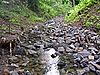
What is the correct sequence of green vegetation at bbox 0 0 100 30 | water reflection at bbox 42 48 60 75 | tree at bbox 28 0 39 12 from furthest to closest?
tree at bbox 28 0 39 12
green vegetation at bbox 0 0 100 30
water reflection at bbox 42 48 60 75

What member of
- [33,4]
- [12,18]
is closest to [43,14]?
[33,4]

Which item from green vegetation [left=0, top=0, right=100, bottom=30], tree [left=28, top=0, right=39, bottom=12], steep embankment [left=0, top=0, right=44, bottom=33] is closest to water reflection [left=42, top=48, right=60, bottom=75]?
steep embankment [left=0, top=0, right=44, bottom=33]

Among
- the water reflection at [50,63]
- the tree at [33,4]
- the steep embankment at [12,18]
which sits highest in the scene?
the tree at [33,4]

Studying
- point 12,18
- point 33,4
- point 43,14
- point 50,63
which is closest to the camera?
point 50,63

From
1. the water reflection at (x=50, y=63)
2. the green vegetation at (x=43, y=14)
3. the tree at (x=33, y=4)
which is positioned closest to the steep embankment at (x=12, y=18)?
the green vegetation at (x=43, y=14)

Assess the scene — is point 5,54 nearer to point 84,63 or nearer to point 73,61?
point 73,61

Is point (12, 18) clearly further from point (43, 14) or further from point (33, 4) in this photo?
point (43, 14)

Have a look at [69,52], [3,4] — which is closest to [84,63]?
[69,52]

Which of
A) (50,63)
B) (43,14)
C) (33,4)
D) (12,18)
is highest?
(33,4)

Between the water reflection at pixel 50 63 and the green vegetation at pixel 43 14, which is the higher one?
the green vegetation at pixel 43 14

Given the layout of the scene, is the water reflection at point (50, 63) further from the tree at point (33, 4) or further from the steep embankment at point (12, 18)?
the tree at point (33, 4)

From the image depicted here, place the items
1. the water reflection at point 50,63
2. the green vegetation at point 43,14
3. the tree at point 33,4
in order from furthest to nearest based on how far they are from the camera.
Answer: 1. the tree at point 33,4
2. the green vegetation at point 43,14
3. the water reflection at point 50,63

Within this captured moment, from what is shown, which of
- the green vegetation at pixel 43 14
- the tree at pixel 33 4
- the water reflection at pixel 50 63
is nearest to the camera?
the water reflection at pixel 50 63

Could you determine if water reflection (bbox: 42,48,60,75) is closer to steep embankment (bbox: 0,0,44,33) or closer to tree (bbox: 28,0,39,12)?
steep embankment (bbox: 0,0,44,33)
